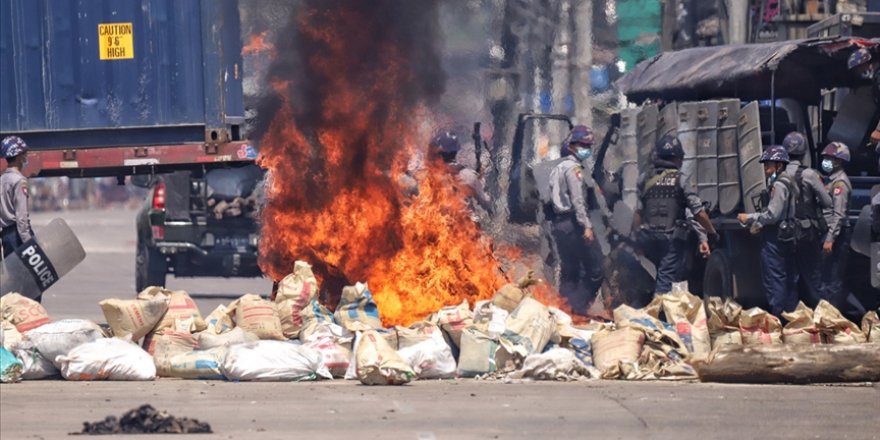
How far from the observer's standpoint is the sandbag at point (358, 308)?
11.8 metres

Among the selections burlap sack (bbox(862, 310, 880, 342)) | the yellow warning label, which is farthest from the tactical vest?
the yellow warning label

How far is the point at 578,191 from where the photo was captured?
14594mm

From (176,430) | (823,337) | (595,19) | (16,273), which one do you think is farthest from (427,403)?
(595,19)

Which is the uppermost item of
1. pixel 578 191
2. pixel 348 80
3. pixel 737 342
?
pixel 348 80

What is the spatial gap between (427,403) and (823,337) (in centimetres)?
357

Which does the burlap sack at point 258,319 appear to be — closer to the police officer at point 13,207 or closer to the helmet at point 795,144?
the police officer at point 13,207

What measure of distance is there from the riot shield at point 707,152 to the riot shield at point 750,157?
0.30 meters

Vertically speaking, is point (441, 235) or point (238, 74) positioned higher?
point (238, 74)

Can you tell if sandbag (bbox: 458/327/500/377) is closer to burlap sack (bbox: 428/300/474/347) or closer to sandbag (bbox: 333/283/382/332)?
burlap sack (bbox: 428/300/474/347)

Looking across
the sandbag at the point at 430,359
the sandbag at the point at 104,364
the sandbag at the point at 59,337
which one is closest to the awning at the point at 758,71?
the sandbag at the point at 430,359

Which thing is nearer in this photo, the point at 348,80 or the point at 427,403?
the point at 427,403

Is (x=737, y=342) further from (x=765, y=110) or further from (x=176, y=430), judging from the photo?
(x=176, y=430)

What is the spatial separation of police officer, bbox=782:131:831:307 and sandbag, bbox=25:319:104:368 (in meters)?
5.94

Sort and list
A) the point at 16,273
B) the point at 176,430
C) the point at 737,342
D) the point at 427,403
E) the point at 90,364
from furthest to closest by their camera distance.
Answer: the point at 16,273 → the point at 737,342 → the point at 90,364 → the point at 427,403 → the point at 176,430
